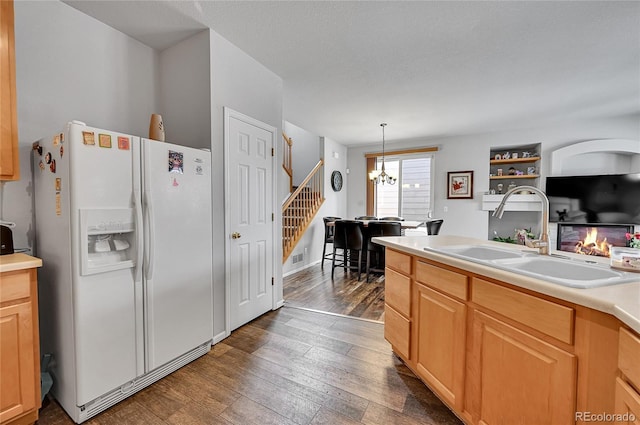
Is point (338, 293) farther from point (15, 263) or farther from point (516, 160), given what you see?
point (516, 160)

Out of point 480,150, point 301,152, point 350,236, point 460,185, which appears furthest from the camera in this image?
point 301,152

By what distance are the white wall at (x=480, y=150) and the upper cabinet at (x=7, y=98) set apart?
5.81 meters

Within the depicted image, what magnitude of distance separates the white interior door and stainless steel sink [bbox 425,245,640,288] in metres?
1.69

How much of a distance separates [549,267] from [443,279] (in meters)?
0.55

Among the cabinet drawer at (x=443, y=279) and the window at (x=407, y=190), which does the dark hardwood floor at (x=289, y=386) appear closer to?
the cabinet drawer at (x=443, y=279)

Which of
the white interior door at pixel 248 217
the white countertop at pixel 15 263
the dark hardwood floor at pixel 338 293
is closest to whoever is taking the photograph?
the white countertop at pixel 15 263

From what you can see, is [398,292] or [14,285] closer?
[14,285]

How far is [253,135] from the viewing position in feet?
8.78

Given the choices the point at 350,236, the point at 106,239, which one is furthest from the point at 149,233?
the point at 350,236

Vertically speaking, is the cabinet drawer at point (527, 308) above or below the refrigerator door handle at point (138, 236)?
below

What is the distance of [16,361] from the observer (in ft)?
4.43

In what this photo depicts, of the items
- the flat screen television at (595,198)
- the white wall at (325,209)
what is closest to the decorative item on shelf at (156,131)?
the white wall at (325,209)

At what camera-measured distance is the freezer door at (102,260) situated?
1.45 m

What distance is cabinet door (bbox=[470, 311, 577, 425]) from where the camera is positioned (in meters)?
0.95
